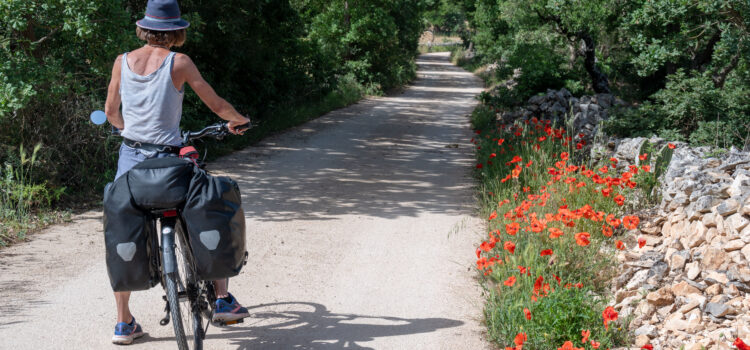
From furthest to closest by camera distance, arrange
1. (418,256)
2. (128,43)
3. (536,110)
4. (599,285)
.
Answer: (536,110), (128,43), (418,256), (599,285)

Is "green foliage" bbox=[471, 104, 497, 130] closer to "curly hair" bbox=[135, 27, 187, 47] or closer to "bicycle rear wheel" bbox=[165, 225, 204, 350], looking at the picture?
"curly hair" bbox=[135, 27, 187, 47]

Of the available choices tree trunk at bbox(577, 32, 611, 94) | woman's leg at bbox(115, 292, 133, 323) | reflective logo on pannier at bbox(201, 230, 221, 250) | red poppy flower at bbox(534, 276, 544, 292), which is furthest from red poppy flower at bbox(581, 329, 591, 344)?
tree trunk at bbox(577, 32, 611, 94)

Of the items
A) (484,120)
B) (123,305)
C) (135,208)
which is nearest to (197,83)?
(135,208)

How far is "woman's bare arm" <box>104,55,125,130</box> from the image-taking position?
3.73 metres

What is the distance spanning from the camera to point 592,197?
20.9 feet

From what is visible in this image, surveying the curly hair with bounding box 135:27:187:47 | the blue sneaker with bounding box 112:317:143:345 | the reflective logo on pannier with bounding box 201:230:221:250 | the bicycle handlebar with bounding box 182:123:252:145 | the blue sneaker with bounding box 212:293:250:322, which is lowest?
the blue sneaker with bounding box 112:317:143:345

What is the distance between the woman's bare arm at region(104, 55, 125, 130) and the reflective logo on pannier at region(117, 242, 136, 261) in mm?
906

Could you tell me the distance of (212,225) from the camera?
3.38 m

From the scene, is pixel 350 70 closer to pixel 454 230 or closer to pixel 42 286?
pixel 454 230

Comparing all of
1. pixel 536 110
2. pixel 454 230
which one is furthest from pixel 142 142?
pixel 536 110

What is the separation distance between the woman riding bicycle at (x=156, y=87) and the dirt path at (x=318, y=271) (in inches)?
51.9

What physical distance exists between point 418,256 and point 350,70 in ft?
76.1

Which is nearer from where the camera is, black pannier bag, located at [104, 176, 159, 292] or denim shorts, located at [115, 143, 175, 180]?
black pannier bag, located at [104, 176, 159, 292]

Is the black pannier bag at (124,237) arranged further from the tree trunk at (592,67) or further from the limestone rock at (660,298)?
the tree trunk at (592,67)
